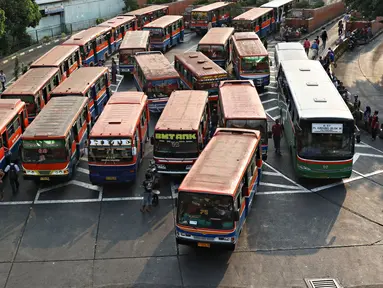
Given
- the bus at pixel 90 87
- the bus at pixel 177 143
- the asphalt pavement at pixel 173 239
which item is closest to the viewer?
the asphalt pavement at pixel 173 239

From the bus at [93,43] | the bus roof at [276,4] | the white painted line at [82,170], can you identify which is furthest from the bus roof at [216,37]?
the white painted line at [82,170]

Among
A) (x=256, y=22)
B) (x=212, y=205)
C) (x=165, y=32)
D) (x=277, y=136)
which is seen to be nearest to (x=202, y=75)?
(x=277, y=136)

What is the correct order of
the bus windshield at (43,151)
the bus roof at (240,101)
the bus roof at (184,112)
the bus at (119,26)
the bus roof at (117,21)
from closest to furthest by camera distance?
the bus windshield at (43,151), the bus roof at (184,112), the bus roof at (240,101), the bus at (119,26), the bus roof at (117,21)

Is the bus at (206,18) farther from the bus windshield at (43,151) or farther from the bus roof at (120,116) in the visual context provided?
the bus windshield at (43,151)

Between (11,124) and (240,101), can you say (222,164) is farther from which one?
(11,124)

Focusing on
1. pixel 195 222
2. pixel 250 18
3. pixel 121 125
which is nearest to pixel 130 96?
pixel 121 125

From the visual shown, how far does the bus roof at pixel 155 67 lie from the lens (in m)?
28.4

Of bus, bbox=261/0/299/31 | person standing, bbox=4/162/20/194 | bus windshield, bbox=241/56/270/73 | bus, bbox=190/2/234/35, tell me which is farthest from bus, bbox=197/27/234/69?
person standing, bbox=4/162/20/194

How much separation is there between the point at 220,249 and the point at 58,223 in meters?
6.40

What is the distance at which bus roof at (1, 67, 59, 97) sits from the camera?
2573cm

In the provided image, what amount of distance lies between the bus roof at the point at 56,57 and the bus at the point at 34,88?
1.03 m

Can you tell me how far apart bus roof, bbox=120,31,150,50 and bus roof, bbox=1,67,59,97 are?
8196 millimetres

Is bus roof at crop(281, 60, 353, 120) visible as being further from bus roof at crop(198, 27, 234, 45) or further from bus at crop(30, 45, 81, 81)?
bus at crop(30, 45, 81, 81)

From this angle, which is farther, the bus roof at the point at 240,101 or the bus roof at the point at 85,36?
the bus roof at the point at 85,36
